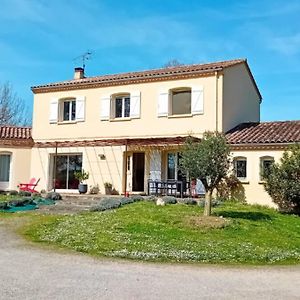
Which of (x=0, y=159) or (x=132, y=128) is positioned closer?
(x=132, y=128)

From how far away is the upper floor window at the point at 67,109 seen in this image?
27750mm

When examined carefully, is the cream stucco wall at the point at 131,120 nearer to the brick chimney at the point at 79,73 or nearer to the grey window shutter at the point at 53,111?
the grey window shutter at the point at 53,111

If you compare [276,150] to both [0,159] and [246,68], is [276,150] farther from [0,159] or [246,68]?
[0,159]

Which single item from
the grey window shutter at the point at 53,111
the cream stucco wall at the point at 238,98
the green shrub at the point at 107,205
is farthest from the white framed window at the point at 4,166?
the cream stucco wall at the point at 238,98

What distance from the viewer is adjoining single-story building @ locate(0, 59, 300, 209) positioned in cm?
2297

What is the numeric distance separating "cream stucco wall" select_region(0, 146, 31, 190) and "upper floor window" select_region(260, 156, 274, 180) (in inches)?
547

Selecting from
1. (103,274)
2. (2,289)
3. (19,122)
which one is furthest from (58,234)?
(19,122)

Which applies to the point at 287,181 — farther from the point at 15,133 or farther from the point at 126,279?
the point at 15,133

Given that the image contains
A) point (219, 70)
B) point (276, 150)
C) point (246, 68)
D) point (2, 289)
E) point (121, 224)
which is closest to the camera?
point (2, 289)

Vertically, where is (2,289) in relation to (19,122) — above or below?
below

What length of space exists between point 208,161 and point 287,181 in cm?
530

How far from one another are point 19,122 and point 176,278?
4429 centimetres

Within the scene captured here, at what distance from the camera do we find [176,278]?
8.74 m

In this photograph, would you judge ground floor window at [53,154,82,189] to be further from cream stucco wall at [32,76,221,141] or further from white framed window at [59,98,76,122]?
white framed window at [59,98,76,122]
